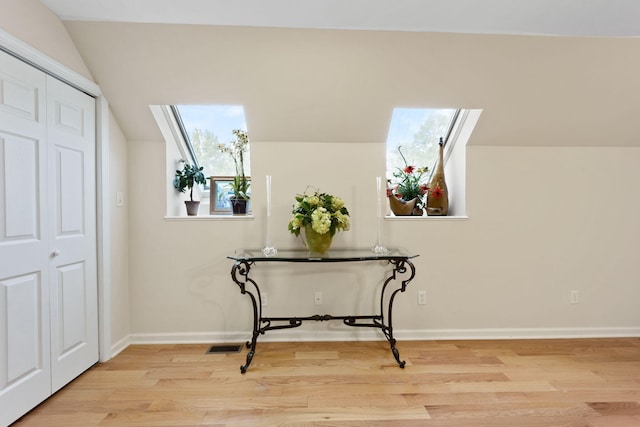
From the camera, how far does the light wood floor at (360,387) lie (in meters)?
1.69

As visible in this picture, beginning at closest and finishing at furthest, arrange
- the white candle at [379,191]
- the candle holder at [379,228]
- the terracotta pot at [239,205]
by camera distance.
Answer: the candle holder at [379,228]
the white candle at [379,191]
the terracotta pot at [239,205]

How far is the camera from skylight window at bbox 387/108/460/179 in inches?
113

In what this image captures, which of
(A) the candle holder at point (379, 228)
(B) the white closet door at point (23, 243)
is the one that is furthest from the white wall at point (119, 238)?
(A) the candle holder at point (379, 228)

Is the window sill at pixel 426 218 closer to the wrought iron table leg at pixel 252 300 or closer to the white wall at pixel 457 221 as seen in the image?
the white wall at pixel 457 221

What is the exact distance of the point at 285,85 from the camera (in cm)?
227

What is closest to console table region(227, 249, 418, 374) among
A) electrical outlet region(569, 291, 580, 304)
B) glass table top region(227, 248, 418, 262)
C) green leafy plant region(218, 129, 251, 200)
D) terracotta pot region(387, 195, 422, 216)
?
glass table top region(227, 248, 418, 262)

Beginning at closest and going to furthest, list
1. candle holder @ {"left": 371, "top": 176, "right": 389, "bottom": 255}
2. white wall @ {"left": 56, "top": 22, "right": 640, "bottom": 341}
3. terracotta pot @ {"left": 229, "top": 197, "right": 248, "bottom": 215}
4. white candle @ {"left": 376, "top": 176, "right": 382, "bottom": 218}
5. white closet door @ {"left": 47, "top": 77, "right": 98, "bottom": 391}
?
white closet door @ {"left": 47, "top": 77, "right": 98, "bottom": 391}
white wall @ {"left": 56, "top": 22, "right": 640, "bottom": 341}
candle holder @ {"left": 371, "top": 176, "right": 389, "bottom": 255}
white candle @ {"left": 376, "top": 176, "right": 382, "bottom": 218}
terracotta pot @ {"left": 229, "top": 197, "right": 248, "bottom": 215}

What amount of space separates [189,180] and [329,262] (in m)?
1.35

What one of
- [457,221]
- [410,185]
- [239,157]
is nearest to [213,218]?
[239,157]

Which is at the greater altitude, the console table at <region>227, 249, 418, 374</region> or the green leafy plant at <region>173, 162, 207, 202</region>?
the green leafy plant at <region>173, 162, 207, 202</region>

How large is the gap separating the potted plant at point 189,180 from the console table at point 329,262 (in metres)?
0.64

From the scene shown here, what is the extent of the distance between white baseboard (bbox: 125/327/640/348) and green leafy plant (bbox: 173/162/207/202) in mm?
1169

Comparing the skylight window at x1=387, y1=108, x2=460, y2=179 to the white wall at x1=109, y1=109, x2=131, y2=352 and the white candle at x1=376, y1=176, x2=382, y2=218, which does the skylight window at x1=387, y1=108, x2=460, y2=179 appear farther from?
the white wall at x1=109, y1=109, x2=131, y2=352

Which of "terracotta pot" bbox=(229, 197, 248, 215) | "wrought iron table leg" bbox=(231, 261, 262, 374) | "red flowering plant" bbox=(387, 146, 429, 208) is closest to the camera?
"wrought iron table leg" bbox=(231, 261, 262, 374)
